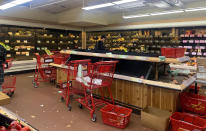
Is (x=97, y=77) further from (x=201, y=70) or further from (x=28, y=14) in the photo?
(x=28, y=14)

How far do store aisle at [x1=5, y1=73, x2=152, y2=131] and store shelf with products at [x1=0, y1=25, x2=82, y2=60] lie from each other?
4235 millimetres

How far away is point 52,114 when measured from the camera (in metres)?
3.47

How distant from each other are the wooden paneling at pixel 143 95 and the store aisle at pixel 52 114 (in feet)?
1.23

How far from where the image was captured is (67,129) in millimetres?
2873

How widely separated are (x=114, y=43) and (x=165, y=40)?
333 centimetres

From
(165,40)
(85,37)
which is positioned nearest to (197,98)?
(165,40)

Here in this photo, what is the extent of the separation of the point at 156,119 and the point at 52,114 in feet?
7.13

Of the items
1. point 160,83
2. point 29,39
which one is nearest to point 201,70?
point 160,83

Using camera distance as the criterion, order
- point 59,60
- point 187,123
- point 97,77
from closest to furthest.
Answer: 1. point 187,123
2. point 97,77
3. point 59,60

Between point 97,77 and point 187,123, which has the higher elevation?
point 97,77

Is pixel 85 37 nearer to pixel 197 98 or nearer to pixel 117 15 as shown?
pixel 117 15

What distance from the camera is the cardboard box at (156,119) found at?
273cm

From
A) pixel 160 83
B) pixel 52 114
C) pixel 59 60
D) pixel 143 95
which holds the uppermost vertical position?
pixel 59 60

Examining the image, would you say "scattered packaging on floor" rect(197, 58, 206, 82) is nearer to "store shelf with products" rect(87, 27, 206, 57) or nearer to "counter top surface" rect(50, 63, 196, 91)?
"counter top surface" rect(50, 63, 196, 91)
